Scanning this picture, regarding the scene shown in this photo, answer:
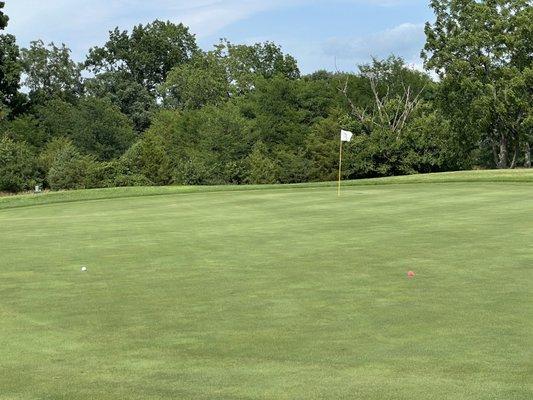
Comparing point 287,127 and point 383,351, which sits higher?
point 287,127

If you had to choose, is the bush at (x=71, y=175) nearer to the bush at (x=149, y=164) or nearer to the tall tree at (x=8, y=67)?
the bush at (x=149, y=164)

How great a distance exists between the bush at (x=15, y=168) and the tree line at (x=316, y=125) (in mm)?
104

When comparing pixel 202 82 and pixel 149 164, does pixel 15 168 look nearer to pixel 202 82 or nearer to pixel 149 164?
pixel 149 164

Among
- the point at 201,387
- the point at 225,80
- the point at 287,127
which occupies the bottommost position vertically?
the point at 201,387

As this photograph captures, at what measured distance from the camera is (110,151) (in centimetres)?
6806

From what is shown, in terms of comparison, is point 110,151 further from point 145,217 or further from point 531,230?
point 531,230

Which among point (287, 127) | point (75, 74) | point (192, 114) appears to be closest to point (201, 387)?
point (287, 127)

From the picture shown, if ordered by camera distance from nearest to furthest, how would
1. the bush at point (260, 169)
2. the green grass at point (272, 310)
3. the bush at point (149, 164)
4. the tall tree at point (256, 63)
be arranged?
the green grass at point (272, 310) → the bush at point (149, 164) → the bush at point (260, 169) → the tall tree at point (256, 63)

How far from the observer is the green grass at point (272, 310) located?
17.7 feet

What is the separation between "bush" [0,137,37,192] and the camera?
5144 cm

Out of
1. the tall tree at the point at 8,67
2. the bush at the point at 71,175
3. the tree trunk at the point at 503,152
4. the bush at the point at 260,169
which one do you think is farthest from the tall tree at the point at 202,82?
the tree trunk at the point at 503,152

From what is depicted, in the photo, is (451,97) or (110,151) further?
(110,151)

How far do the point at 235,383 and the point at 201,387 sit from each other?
0.86 ft

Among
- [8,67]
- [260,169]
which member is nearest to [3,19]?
[8,67]
